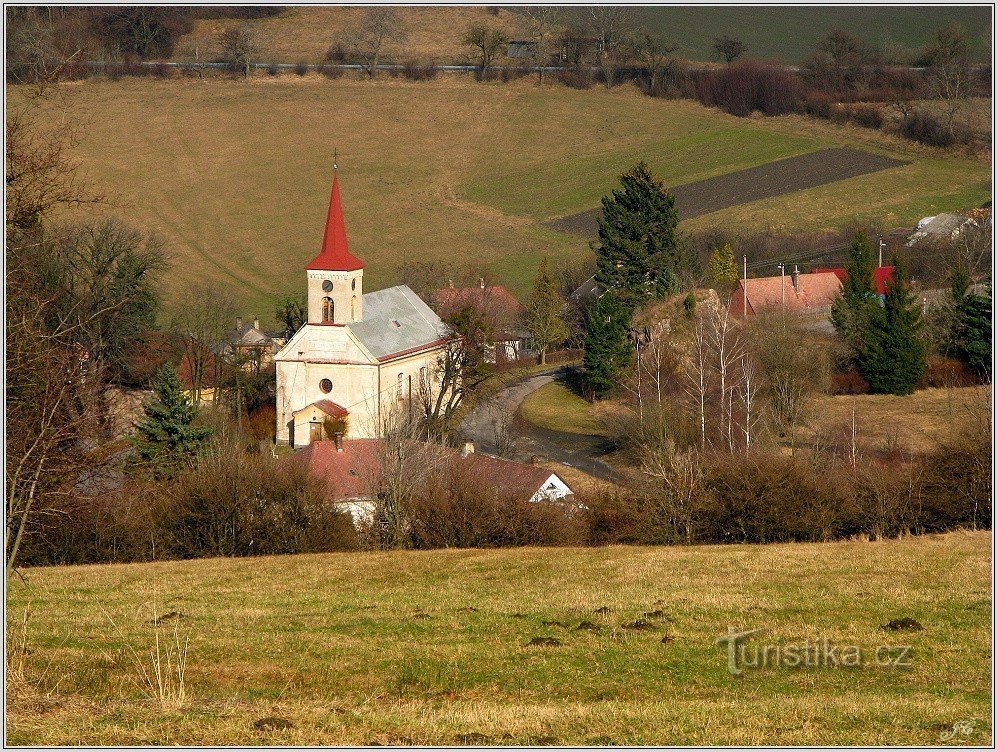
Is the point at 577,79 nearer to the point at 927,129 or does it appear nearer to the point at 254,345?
the point at 927,129

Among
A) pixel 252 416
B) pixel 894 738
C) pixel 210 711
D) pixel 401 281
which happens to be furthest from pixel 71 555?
pixel 401 281

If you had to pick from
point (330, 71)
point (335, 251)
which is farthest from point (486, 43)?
point (335, 251)

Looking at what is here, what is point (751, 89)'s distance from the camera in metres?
110

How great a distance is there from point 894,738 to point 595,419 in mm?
48483

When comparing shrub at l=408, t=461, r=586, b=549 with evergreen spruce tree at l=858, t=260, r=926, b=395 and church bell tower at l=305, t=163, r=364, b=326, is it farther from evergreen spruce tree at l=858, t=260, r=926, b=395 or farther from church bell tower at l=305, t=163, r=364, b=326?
evergreen spruce tree at l=858, t=260, r=926, b=395

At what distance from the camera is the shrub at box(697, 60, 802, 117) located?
109 m

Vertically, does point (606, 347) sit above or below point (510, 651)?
above

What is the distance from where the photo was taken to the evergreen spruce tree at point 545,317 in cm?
7538

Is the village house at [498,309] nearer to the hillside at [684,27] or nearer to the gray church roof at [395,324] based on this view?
the gray church roof at [395,324]

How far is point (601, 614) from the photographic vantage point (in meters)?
18.2

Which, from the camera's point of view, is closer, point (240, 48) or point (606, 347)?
point (606, 347)

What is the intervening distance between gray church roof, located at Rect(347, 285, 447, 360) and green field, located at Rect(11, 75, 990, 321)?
1898 cm

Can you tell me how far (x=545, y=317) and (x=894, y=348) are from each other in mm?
21039

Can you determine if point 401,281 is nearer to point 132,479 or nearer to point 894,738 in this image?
point 132,479
